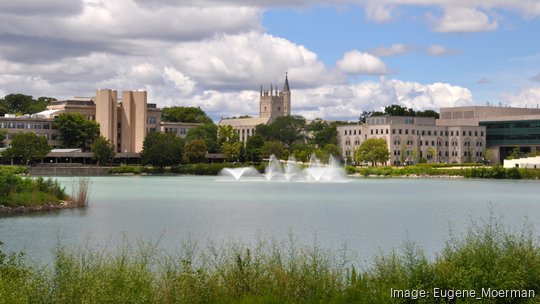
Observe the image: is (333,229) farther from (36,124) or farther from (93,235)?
(36,124)

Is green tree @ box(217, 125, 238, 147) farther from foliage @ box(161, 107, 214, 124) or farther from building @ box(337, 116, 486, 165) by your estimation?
foliage @ box(161, 107, 214, 124)

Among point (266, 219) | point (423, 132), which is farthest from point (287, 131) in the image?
point (266, 219)

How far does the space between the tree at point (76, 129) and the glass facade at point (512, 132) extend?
8146 centimetres

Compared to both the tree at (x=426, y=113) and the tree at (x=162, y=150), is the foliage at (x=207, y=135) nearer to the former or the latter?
the tree at (x=162, y=150)

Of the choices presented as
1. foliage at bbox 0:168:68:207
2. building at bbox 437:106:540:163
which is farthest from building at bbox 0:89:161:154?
foliage at bbox 0:168:68:207

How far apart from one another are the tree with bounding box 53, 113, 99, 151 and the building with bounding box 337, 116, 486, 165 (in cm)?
5131

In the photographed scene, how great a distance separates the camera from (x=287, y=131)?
178 meters

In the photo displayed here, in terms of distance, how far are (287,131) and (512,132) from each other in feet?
158

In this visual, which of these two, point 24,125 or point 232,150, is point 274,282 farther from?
point 24,125

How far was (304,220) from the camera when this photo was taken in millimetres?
45781

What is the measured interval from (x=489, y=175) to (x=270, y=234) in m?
91.1

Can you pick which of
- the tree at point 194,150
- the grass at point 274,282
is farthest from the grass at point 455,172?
the grass at point 274,282

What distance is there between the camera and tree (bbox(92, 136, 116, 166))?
13575 cm

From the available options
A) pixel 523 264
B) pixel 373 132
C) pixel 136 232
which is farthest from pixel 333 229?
pixel 373 132
